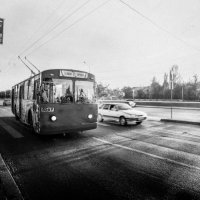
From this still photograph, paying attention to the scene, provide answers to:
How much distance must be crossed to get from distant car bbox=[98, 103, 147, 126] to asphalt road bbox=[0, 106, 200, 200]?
4923 millimetres

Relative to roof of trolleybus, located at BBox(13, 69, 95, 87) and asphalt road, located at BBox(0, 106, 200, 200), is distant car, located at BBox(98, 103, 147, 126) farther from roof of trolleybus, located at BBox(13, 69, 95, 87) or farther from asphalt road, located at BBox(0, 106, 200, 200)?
asphalt road, located at BBox(0, 106, 200, 200)

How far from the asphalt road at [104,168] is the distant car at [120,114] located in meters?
4.92

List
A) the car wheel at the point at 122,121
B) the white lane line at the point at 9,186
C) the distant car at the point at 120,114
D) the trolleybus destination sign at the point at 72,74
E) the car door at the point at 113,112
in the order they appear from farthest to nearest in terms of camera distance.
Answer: the car door at the point at 113,112
the car wheel at the point at 122,121
the distant car at the point at 120,114
the trolleybus destination sign at the point at 72,74
the white lane line at the point at 9,186

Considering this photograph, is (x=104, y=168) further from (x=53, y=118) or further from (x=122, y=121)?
(x=122, y=121)

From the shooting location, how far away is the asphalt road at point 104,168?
3.88 metres

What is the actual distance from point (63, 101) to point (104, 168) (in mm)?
4091

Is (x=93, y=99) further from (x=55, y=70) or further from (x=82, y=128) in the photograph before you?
(x=55, y=70)

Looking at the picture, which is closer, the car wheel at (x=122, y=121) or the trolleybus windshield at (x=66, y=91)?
the trolleybus windshield at (x=66, y=91)

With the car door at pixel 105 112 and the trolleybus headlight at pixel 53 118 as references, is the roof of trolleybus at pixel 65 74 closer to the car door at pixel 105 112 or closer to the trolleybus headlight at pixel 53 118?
the trolleybus headlight at pixel 53 118

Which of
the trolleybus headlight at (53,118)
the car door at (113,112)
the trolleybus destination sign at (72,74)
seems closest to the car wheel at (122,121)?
the car door at (113,112)

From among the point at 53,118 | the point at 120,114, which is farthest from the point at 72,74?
the point at 120,114

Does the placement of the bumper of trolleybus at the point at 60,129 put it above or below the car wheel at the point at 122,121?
above

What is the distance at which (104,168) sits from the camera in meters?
5.17

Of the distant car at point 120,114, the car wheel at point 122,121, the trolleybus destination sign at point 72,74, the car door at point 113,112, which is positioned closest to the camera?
the trolleybus destination sign at point 72,74
